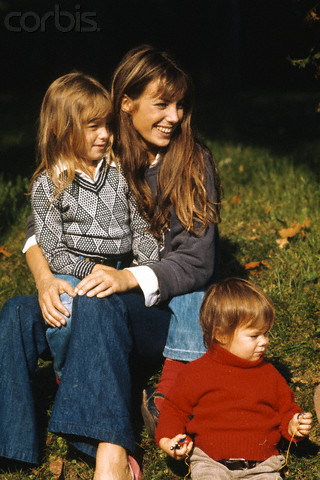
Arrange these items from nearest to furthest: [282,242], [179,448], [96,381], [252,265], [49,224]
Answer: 1. [179,448]
2. [96,381]
3. [49,224]
4. [252,265]
5. [282,242]

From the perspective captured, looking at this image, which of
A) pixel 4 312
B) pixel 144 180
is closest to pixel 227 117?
pixel 144 180

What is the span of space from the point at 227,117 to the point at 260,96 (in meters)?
3.41

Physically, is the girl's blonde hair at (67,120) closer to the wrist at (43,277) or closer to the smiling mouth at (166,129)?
the smiling mouth at (166,129)

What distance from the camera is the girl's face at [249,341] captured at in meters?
2.35

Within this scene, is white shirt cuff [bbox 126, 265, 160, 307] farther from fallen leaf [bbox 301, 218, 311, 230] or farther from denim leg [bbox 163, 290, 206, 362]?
fallen leaf [bbox 301, 218, 311, 230]

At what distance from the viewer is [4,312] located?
101 inches

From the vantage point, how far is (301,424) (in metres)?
2.28

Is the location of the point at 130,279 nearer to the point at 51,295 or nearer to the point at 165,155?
the point at 51,295

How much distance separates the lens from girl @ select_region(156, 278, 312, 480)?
90.5 inches

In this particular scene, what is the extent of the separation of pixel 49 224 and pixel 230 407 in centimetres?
122

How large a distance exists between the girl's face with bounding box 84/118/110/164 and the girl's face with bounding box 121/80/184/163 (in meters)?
0.17

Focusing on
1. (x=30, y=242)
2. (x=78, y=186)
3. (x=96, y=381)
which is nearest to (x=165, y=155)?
(x=78, y=186)

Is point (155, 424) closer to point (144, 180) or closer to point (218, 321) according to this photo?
point (218, 321)
